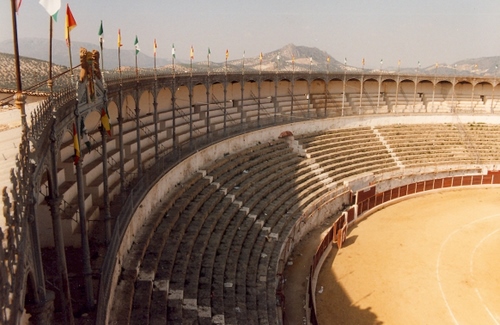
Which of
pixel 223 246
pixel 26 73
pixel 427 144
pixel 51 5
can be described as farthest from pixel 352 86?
pixel 51 5

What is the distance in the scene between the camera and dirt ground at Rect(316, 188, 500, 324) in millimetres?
15398

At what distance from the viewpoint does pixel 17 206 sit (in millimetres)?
5105

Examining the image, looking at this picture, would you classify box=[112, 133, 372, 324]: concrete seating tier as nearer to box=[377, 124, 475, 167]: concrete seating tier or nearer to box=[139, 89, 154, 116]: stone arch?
box=[139, 89, 154, 116]: stone arch

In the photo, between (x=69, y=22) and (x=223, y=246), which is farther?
(x=223, y=246)

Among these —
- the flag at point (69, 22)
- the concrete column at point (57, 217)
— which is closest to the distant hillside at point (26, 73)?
the flag at point (69, 22)

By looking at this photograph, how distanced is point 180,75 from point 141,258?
433 inches

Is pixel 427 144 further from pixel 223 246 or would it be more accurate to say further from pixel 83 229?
pixel 83 229

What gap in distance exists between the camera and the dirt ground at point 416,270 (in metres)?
15.4

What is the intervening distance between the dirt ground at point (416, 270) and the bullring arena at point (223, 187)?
0.21 metres

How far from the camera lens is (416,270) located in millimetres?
18500

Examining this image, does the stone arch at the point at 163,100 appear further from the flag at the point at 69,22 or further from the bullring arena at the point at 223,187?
the flag at the point at 69,22

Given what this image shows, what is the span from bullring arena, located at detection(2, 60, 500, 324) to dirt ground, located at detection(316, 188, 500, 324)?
21cm

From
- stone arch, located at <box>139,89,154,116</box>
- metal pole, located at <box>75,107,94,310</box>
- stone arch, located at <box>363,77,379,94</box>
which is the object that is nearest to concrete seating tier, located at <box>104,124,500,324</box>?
metal pole, located at <box>75,107,94,310</box>

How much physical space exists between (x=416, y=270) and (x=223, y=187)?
29.0 feet
